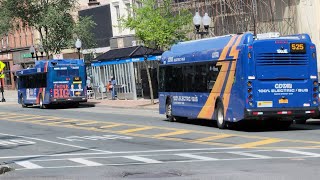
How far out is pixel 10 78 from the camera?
267ft

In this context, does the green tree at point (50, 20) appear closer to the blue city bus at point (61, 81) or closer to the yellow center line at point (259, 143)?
the blue city bus at point (61, 81)

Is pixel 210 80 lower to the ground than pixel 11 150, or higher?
higher

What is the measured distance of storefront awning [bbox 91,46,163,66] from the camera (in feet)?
138

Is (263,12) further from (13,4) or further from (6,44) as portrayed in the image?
(6,44)

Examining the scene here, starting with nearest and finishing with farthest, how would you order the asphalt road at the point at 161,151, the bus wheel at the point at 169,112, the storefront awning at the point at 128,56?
the asphalt road at the point at 161,151 < the bus wheel at the point at 169,112 < the storefront awning at the point at 128,56

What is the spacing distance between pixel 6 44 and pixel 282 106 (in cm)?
6712

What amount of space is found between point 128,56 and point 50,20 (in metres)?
9.76

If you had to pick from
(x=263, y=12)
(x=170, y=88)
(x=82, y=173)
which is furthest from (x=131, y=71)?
(x=82, y=173)

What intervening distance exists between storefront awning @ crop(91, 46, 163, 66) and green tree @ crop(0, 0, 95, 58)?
452cm

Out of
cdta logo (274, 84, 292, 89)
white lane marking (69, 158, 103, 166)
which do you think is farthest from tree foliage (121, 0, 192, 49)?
white lane marking (69, 158, 103, 166)

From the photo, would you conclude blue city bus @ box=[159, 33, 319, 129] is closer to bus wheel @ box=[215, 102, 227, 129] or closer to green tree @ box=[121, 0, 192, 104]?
bus wheel @ box=[215, 102, 227, 129]

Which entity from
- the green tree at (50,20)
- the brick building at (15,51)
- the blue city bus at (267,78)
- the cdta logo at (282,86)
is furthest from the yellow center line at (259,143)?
the brick building at (15,51)

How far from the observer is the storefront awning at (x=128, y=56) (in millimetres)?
41947

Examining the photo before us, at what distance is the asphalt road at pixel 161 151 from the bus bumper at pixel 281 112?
1.83 ft
